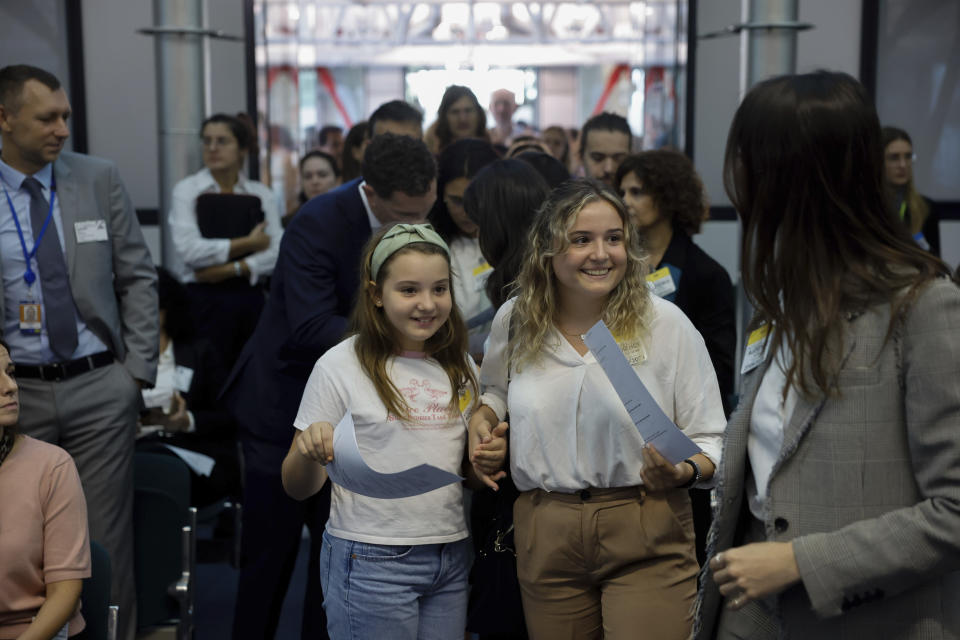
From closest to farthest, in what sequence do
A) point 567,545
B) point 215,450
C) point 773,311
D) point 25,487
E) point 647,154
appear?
point 773,311, point 567,545, point 25,487, point 647,154, point 215,450

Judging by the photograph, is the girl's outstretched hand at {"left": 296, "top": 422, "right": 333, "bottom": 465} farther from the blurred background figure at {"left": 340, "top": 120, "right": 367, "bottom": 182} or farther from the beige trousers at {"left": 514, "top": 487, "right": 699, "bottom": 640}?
the blurred background figure at {"left": 340, "top": 120, "right": 367, "bottom": 182}

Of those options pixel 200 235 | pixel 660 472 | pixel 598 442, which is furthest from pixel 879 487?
pixel 200 235

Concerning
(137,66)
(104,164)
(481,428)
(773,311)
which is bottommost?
(481,428)

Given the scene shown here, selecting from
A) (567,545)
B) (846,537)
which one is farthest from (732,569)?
(567,545)

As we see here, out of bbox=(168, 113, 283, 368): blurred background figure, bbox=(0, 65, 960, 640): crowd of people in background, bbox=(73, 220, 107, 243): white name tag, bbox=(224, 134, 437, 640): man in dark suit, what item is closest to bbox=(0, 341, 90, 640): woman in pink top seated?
bbox=(0, 65, 960, 640): crowd of people in background

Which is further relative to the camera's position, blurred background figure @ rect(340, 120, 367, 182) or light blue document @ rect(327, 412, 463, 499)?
blurred background figure @ rect(340, 120, 367, 182)

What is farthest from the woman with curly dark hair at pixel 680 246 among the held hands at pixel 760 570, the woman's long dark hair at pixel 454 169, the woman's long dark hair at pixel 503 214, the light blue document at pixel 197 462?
the light blue document at pixel 197 462

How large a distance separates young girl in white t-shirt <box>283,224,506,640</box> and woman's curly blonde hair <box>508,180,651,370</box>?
19 cm

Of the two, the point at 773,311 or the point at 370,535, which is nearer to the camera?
the point at 773,311

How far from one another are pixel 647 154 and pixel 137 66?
459 centimetres

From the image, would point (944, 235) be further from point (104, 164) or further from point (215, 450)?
point (104, 164)

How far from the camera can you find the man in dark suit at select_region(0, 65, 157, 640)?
3133 millimetres

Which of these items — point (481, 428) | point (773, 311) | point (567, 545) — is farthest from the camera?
point (481, 428)

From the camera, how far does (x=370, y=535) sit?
2.17 meters
